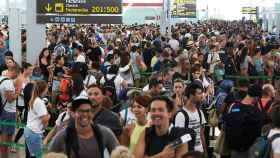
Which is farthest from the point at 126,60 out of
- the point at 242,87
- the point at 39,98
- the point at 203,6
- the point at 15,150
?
the point at 203,6

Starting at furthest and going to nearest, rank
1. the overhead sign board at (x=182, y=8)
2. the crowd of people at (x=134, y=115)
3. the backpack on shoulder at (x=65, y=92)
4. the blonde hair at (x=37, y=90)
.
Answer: the overhead sign board at (x=182, y=8), the backpack on shoulder at (x=65, y=92), the blonde hair at (x=37, y=90), the crowd of people at (x=134, y=115)

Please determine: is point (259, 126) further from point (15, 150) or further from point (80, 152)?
point (15, 150)

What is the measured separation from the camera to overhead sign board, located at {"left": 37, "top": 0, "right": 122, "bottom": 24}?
47.5 ft

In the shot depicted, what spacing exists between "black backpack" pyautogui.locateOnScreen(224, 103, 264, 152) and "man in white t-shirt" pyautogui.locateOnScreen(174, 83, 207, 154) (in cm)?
50

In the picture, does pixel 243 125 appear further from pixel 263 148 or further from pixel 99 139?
pixel 99 139

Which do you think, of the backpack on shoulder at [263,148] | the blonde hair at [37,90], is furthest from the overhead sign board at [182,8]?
the backpack on shoulder at [263,148]

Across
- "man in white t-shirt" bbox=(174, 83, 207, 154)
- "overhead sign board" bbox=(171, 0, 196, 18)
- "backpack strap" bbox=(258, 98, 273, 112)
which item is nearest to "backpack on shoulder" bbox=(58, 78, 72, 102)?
"backpack strap" bbox=(258, 98, 273, 112)

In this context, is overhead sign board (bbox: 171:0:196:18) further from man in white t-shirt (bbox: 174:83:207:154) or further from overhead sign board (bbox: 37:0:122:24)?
man in white t-shirt (bbox: 174:83:207:154)

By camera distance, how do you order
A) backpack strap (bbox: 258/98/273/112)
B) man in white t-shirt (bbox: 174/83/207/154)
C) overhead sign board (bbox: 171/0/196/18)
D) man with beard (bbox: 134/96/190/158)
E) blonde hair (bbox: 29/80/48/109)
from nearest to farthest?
man with beard (bbox: 134/96/190/158) < man in white t-shirt (bbox: 174/83/207/154) < blonde hair (bbox: 29/80/48/109) < backpack strap (bbox: 258/98/273/112) < overhead sign board (bbox: 171/0/196/18)

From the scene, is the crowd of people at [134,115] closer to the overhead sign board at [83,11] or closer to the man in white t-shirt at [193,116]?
the man in white t-shirt at [193,116]

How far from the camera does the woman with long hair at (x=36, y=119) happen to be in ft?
24.8

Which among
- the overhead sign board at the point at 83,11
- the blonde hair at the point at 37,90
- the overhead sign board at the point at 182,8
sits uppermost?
the overhead sign board at the point at 182,8

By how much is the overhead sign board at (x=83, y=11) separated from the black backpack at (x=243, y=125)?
793 cm

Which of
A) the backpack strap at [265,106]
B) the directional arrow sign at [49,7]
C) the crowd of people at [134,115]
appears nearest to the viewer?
the crowd of people at [134,115]
